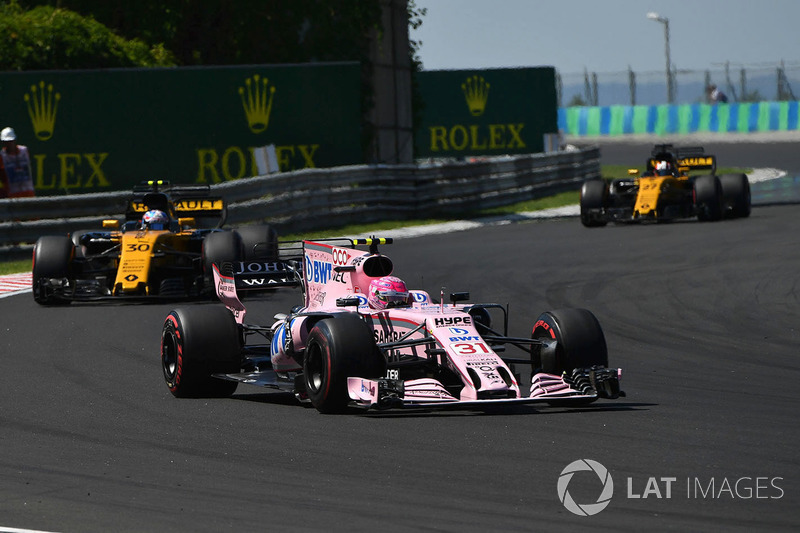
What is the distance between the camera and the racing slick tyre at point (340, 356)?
9383mm

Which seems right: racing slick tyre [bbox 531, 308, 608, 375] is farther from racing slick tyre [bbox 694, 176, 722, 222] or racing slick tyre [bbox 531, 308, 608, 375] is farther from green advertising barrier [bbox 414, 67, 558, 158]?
green advertising barrier [bbox 414, 67, 558, 158]

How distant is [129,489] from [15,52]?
71.6ft

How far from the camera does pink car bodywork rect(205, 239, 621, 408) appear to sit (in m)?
9.27

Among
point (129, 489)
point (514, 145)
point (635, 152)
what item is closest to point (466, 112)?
point (514, 145)

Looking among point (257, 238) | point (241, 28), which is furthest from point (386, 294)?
point (241, 28)

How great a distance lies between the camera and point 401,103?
32.6 m

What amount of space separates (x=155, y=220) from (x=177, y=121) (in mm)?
9265

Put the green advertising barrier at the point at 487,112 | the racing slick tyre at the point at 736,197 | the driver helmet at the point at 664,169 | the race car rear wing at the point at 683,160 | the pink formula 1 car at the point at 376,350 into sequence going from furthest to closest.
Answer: the green advertising barrier at the point at 487,112 < the race car rear wing at the point at 683,160 < the driver helmet at the point at 664,169 < the racing slick tyre at the point at 736,197 < the pink formula 1 car at the point at 376,350

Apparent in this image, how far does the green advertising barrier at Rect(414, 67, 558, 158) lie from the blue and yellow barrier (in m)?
20.7

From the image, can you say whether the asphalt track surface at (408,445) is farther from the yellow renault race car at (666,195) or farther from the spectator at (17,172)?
the yellow renault race car at (666,195)

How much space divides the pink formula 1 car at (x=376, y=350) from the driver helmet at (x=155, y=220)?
6.08 m

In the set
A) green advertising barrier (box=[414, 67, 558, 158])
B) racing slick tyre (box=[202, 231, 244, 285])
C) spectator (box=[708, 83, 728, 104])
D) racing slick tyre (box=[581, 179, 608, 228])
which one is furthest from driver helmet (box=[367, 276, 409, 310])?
spectator (box=[708, 83, 728, 104])

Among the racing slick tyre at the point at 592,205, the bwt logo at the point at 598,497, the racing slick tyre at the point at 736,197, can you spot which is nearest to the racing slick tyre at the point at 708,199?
the racing slick tyre at the point at 736,197

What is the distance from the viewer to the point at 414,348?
9945mm
